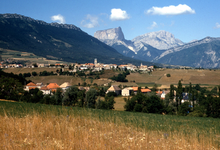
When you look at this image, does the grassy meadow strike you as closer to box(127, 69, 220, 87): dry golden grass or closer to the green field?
box(127, 69, 220, 87): dry golden grass

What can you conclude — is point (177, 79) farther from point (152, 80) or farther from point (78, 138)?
point (78, 138)

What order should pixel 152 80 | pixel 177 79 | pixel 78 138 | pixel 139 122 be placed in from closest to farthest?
pixel 78 138 < pixel 139 122 < pixel 177 79 < pixel 152 80

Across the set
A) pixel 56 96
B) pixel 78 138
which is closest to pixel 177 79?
pixel 56 96

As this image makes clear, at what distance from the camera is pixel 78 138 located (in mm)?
6312

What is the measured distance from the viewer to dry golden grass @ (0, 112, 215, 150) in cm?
576

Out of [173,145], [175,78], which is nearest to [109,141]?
[173,145]

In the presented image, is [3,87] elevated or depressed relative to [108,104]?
elevated

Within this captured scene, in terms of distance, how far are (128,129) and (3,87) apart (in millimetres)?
41409

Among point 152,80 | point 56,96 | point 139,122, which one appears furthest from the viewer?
point 152,80

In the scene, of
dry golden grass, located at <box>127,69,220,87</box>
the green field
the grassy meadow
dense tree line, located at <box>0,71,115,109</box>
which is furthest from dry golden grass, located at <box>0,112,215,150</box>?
dry golden grass, located at <box>127,69,220,87</box>

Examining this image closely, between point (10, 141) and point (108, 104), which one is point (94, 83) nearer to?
point (108, 104)

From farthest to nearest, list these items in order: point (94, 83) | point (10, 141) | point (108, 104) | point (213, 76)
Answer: point (213, 76), point (94, 83), point (108, 104), point (10, 141)

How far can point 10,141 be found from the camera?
599cm

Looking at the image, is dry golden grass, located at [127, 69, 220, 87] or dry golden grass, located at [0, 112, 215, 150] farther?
dry golden grass, located at [127, 69, 220, 87]
